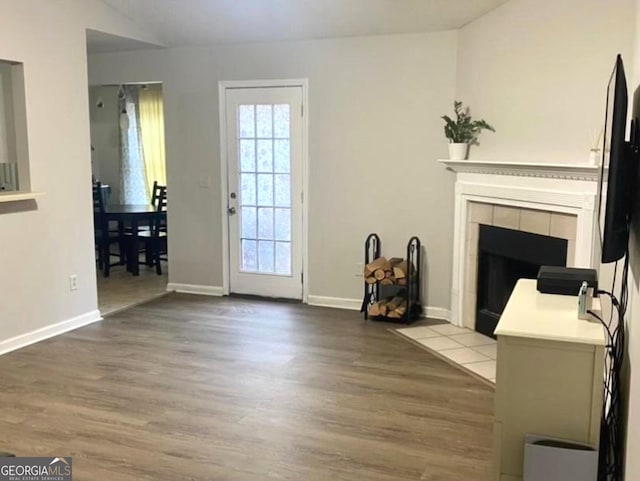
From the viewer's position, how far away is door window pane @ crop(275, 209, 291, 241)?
5953 mm

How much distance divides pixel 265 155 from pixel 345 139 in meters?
0.82

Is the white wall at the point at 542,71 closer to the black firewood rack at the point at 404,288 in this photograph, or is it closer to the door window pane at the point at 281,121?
the black firewood rack at the point at 404,288

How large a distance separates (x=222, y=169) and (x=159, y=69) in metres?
1.18

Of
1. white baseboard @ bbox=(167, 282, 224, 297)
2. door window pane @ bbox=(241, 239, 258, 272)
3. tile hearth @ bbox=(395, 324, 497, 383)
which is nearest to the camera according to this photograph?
tile hearth @ bbox=(395, 324, 497, 383)

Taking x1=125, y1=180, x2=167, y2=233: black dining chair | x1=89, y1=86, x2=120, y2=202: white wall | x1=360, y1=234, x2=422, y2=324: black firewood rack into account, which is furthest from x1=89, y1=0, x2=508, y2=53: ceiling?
x1=89, y1=86, x2=120, y2=202: white wall

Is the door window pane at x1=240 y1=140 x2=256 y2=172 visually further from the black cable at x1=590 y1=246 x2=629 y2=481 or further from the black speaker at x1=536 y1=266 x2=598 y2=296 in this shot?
the black cable at x1=590 y1=246 x2=629 y2=481

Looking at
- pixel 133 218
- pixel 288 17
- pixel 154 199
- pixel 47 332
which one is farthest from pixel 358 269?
pixel 154 199

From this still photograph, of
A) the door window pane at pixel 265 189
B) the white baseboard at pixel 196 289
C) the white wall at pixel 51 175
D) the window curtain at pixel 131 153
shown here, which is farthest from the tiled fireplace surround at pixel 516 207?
the window curtain at pixel 131 153

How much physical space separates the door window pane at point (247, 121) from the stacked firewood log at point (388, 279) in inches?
69.2

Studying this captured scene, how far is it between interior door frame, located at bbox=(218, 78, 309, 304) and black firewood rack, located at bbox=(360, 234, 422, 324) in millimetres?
630

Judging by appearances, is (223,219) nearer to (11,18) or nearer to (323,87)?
(323,87)

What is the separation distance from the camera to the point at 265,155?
5934mm

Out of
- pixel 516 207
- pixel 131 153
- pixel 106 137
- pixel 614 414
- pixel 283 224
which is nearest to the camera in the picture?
Result: pixel 614 414

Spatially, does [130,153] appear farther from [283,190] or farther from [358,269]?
[358,269]
